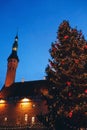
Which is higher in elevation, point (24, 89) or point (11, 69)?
point (11, 69)

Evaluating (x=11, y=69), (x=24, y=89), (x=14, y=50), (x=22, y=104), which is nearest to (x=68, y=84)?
(x=22, y=104)

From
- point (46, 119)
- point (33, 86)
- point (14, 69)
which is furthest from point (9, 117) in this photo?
point (46, 119)

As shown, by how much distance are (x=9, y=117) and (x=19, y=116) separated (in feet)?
10.1

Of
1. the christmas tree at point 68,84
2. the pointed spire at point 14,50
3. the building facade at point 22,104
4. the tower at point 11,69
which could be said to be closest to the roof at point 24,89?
the building facade at point 22,104

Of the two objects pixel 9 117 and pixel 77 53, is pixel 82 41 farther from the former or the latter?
pixel 9 117

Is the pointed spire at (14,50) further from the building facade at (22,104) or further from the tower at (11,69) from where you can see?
the building facade at (22,104)

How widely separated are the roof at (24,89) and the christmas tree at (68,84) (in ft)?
110

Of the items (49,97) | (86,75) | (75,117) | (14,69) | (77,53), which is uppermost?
(14,69)

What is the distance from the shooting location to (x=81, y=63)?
1001 inches

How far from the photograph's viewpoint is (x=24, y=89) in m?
64.5

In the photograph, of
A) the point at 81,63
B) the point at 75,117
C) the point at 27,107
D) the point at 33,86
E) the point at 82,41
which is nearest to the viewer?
the point at 75,117

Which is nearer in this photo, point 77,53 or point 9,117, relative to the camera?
point 77,53

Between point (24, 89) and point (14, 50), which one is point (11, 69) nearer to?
point (14, 50)

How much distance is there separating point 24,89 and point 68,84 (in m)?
40.4
